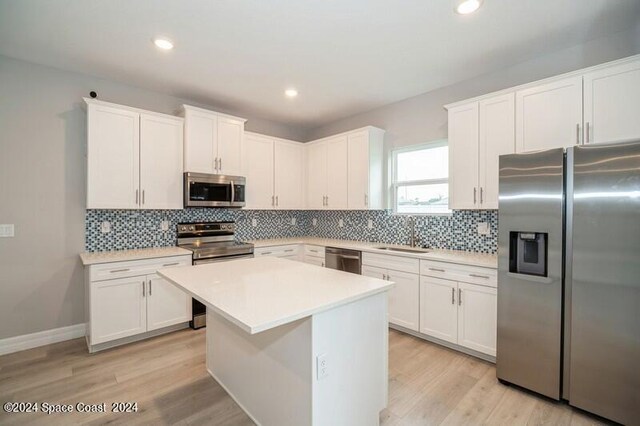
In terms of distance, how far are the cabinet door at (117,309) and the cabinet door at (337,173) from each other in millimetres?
2583

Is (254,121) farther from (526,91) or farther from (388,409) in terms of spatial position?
(388,409)

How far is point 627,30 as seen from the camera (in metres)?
2.37

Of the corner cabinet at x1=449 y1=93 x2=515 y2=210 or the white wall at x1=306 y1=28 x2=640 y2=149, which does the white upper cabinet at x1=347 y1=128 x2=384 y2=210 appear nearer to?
the white wall at x1=306 y1=28 x2=640 y2=149

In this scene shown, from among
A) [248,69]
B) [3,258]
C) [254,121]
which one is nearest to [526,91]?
[248,69]

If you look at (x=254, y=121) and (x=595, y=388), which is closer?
(x=595, y=388)

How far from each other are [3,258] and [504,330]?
Answer: 4550 millimetres

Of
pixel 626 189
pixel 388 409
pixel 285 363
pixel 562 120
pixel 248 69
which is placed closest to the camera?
pixel 285 363

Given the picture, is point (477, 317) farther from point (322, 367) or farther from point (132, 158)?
point (132, 158)

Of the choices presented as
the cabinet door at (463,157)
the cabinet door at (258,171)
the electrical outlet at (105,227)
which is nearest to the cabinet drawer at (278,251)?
the cabinet door at (258,171)

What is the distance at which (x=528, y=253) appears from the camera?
226 centimetres

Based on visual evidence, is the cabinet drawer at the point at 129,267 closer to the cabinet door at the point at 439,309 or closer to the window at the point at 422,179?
the cabinet door at the point at 439,309

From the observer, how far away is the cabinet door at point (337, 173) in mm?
4211

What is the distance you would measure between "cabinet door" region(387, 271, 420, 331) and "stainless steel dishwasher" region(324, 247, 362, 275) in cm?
47

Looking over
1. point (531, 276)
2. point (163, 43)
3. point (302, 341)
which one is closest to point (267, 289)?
point (302, 341)
